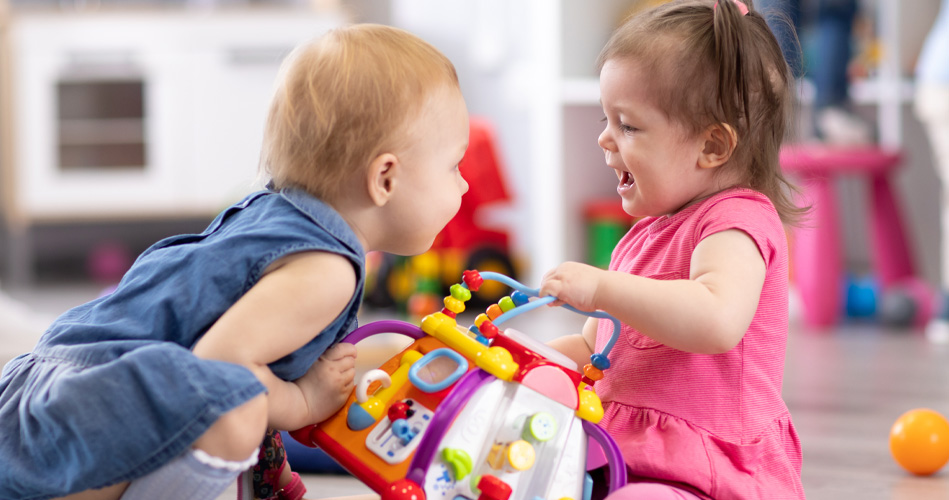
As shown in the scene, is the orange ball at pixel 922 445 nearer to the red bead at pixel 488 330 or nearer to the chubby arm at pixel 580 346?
the chubby arm at pixel 580 346

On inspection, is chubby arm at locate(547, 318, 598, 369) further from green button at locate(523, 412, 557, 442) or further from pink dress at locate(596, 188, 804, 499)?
green button at locate(523, 412, 557, 442)

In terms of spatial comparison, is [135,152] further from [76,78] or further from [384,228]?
[384,228]

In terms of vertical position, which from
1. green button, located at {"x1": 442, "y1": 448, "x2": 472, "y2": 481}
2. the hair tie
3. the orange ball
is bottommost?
the orange ball

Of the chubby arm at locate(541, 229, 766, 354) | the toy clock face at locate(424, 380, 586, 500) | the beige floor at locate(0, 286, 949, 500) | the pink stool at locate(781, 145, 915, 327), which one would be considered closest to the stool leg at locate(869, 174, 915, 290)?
the pink stool at locate(781, 145, 915, 327)

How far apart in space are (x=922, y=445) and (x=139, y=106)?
3411mm

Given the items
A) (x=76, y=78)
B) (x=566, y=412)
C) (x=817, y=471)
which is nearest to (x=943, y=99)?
(x=817, y=471)

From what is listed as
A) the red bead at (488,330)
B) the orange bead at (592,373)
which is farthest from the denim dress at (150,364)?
the orange bead at (592,373)

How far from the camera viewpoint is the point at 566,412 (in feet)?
2.62

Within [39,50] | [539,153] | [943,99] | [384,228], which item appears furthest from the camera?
[39,50]

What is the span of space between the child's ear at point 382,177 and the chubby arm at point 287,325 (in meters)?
0.07

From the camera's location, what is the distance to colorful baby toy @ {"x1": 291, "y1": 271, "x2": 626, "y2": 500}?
764mm

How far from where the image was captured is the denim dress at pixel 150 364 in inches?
28.3

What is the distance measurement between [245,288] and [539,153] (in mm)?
2190

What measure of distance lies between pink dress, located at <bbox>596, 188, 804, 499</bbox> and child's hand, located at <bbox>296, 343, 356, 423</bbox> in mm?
259
